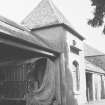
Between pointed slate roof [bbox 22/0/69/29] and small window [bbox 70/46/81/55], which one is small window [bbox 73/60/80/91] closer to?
small window [bbox 70/46/81/55]

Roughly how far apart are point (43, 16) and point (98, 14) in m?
4.55

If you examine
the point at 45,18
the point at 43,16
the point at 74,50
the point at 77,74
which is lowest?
the point at 77,74

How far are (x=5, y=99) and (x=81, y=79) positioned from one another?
22.1ft

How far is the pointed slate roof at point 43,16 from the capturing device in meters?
14.9

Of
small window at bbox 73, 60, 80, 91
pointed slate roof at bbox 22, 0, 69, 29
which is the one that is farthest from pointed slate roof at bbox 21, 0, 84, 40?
small window at bbox 73, 60, 80, 91

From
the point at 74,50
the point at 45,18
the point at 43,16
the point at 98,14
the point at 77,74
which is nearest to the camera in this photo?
the point at 98,14

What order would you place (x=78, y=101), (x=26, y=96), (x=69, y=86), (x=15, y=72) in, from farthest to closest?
(x=78, y=101), (x=69, y=86), (x=15, y=72), (x=26, y=96)

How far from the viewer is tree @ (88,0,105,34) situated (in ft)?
39.7

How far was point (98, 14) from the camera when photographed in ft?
41.0

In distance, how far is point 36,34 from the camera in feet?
48.5

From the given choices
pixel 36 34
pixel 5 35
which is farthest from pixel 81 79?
pixel 5 35

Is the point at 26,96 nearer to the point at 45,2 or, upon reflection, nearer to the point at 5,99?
the point at 5,99

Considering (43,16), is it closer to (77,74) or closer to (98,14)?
(98,14)

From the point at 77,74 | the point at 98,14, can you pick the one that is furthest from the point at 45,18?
the point at 77,74
